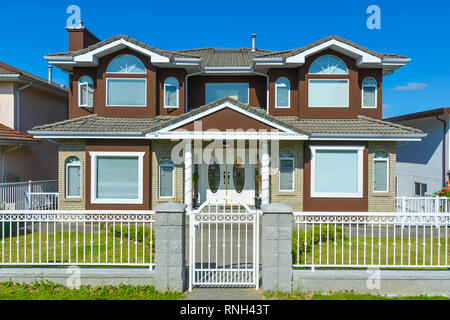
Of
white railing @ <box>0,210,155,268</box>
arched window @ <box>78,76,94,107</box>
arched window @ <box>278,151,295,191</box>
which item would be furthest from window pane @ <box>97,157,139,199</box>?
arched window @ <box>278,151,295,191</box>

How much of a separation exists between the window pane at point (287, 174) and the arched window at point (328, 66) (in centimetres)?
405

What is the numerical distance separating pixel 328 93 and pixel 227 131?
16.3ft

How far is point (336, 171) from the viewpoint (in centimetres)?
1252

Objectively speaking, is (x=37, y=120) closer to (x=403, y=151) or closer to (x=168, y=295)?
(x=168, y=295)

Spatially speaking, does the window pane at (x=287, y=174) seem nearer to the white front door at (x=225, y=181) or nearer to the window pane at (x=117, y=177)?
the white front door at (x=225, y=181)

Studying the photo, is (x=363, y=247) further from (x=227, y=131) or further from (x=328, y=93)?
(x=328, y=93)

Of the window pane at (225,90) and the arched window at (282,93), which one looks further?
the window pane at (225,90)

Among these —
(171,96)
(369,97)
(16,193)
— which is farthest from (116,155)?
(369,97)

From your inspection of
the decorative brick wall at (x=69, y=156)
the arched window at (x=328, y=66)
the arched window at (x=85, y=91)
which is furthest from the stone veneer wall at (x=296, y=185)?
the arched window at (x=85, y=91)

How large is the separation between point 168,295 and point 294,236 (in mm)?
3343

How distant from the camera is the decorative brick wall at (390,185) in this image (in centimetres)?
1231

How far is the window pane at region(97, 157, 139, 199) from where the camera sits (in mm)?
12492
